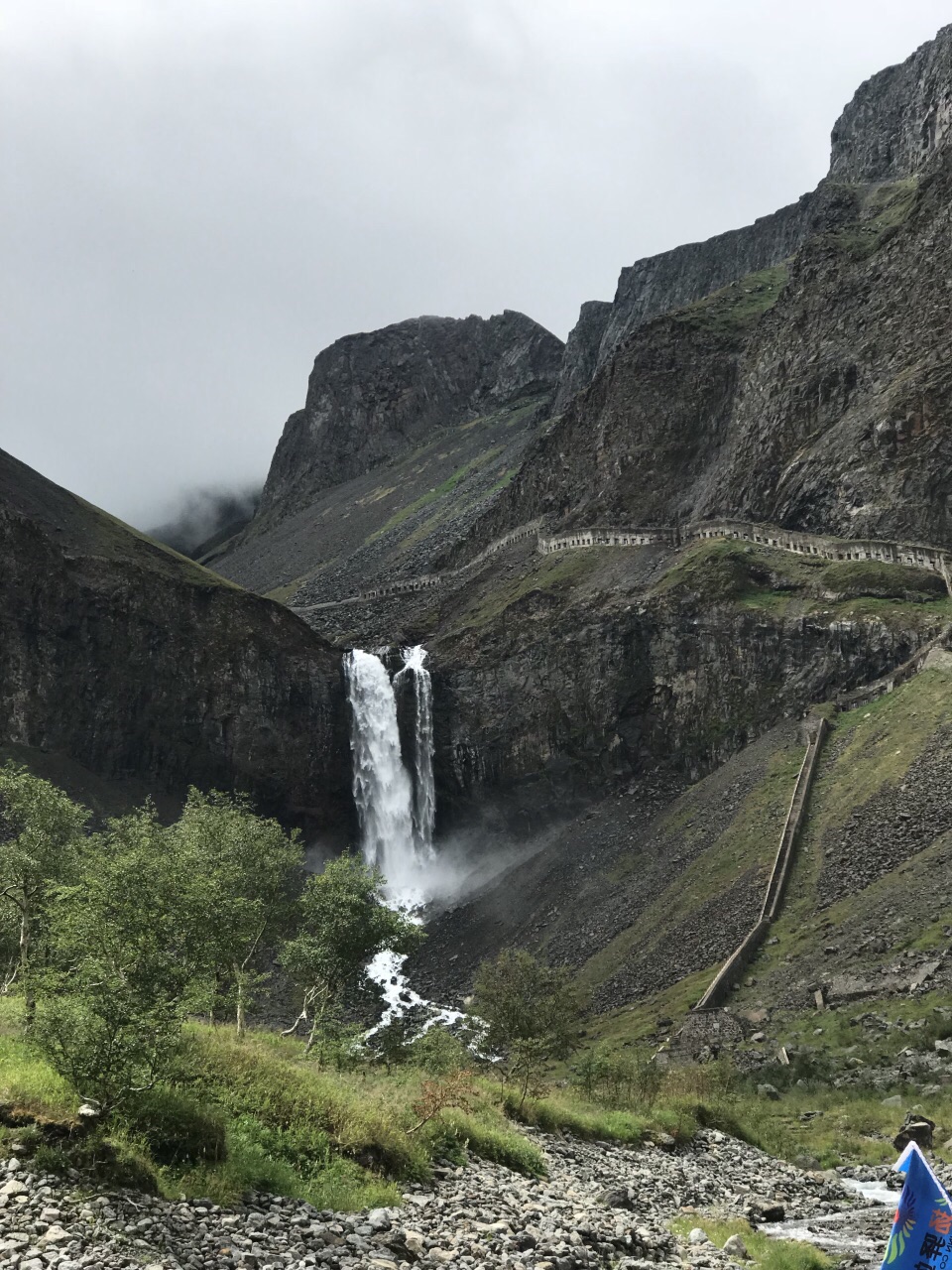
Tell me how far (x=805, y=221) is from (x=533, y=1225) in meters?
185

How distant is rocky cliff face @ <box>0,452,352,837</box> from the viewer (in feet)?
279

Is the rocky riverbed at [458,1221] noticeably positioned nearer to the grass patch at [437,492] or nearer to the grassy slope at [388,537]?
the grassy slope at [388,537]

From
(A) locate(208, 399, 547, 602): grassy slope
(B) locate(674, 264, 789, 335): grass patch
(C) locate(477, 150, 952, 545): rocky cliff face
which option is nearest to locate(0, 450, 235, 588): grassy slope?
(C) locate(477, 150, 952, 545): rocky cliff face

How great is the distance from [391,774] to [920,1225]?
80650mm

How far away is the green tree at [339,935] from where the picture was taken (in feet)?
107

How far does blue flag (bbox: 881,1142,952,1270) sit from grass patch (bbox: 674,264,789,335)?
113 m

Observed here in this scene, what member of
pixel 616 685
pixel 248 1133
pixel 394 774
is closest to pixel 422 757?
pixel 394 774

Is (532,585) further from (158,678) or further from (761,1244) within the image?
(761,1244)

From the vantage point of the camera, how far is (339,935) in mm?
32594

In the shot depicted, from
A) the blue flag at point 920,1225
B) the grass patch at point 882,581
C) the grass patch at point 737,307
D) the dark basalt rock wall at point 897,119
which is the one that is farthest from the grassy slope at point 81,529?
the dark basalt rock wall at point 897,119

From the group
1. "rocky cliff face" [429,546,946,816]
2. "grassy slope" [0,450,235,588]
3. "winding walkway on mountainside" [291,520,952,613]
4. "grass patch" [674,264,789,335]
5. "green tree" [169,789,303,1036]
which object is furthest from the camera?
"grass patch" [674,264,789,335]

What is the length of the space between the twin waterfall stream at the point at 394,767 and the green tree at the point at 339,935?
43.9m

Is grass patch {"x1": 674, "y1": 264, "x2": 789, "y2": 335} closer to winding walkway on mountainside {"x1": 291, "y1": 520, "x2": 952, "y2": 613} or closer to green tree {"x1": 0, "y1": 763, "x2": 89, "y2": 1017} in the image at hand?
winding walkway on mountainside {"x1": 291, "y1": 520, "x2": 952, "y2": 613}

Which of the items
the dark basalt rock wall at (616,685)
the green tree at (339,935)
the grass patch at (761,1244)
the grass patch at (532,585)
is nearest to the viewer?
the grass patch at (761,1244)
